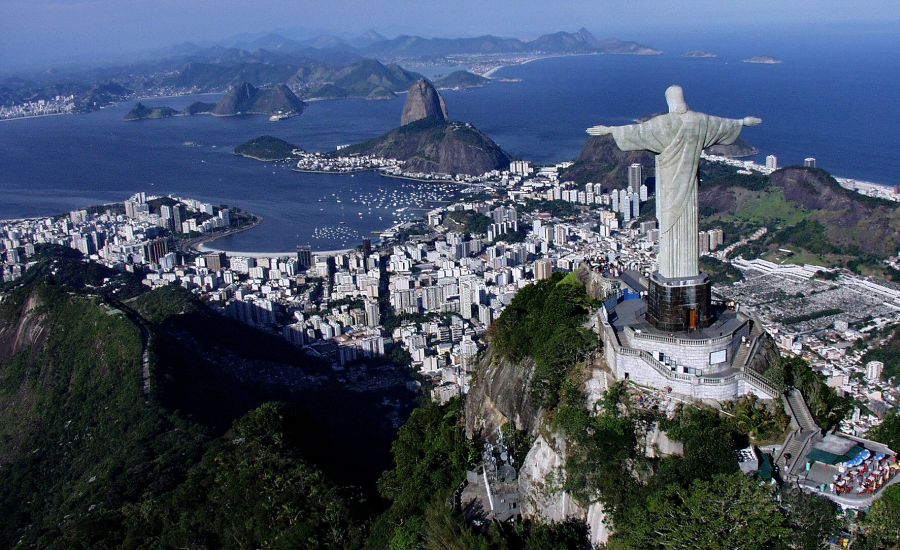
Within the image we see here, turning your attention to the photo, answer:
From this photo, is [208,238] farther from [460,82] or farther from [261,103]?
[460,82]

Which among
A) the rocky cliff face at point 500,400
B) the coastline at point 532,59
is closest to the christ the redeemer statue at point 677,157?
the rocky cliff face at point 500,400

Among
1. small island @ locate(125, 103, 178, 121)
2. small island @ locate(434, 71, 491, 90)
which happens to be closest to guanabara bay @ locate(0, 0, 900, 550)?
small island @ locate(125, 103, 178, 121)

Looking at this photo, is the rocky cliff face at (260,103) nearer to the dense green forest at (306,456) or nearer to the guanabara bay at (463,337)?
the guanabara bay at (463,337)

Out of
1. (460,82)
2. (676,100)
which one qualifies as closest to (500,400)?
(676,100)

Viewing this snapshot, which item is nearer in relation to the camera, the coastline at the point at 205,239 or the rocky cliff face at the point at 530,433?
the rocky cliff face at the point at 530,433

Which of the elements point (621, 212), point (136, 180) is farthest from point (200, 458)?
point (136, 180)

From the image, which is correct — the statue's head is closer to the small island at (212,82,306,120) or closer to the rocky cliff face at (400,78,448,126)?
the rocky cliff face at (400,78,448,126)
